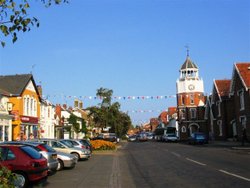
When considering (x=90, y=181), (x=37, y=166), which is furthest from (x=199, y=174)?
(x=37, y=166)

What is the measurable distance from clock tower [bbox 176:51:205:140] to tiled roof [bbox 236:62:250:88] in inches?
1577

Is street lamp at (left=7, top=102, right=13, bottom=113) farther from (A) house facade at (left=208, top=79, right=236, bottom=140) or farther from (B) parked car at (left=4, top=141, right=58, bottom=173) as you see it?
(A) house facade at (left=208, top=79, right=236, bottom=140)

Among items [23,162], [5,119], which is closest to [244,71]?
[5,119]

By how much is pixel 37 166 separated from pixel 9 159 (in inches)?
36.7

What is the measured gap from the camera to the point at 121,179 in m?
15.6

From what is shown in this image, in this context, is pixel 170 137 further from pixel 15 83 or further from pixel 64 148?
pixel 64 148

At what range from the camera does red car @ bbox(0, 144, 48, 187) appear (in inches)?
494

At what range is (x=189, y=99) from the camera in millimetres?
89812

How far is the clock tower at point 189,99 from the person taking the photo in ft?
290

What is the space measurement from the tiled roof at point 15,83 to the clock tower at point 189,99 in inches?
2046

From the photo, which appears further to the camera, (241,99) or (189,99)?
(189,99)

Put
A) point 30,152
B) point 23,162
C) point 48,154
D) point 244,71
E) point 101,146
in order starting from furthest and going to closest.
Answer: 1. point 244,71
2. point 101,146
3. point 48,154
4. point 30,152
5. point 23,162

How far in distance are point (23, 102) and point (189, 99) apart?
2152 inches

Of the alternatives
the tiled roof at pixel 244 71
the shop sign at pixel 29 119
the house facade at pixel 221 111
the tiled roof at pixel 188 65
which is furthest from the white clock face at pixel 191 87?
→ the shop sign at pixel 29 119
